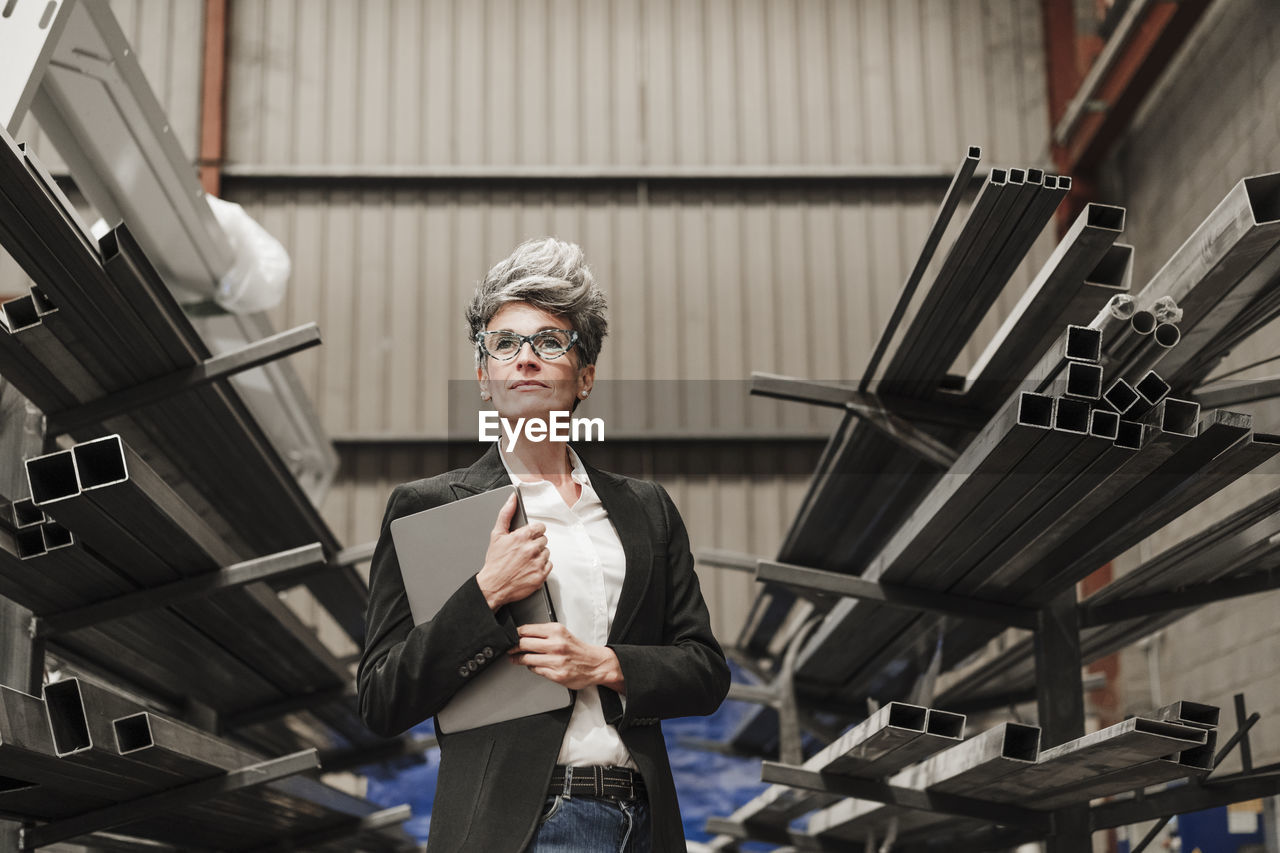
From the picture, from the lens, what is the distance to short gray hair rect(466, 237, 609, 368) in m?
1.84

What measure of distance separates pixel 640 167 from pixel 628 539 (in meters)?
6.88

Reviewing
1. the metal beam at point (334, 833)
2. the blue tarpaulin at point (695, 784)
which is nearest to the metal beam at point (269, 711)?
the metal beam at point (334, 833)

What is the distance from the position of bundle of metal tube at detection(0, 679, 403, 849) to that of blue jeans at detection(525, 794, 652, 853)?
116 centimetres

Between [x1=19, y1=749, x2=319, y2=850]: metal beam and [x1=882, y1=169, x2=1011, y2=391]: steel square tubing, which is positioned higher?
[x1=882, y1=169, x2=1011, y2=391]: steel square tubing

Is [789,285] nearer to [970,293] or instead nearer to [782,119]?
[782,119]

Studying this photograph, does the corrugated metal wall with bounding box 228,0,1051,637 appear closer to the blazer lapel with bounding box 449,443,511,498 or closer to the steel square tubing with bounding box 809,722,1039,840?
the steel square tubing with bounding box 809,722,1039,840

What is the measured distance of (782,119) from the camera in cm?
863

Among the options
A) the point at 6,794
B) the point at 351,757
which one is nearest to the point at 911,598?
the point at 6,794

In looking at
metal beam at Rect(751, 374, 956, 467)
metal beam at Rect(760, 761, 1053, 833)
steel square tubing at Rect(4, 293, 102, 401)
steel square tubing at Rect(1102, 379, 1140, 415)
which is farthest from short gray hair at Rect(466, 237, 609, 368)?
metal beam at Rect(760, 761, 1053, 833)

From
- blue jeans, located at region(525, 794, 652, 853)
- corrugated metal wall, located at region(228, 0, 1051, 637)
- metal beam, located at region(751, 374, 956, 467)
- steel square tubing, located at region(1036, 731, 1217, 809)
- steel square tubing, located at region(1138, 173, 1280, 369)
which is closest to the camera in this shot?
blue jeans, located at region(525, 794, 652, 853)

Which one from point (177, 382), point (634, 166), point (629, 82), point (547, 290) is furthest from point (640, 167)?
point (547, 290)

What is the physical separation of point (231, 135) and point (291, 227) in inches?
29.2

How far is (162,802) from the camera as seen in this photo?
10.2 ft

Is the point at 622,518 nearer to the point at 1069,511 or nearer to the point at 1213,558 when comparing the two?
the point at 1069,511
